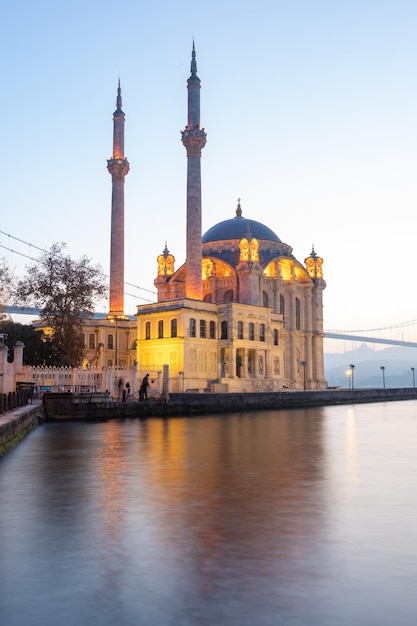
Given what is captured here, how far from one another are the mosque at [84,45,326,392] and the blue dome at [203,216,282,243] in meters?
0.17

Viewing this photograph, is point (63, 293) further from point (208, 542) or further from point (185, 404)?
point (208, 542)

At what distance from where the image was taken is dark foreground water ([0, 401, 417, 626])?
187 inches

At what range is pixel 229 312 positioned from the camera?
181 ft

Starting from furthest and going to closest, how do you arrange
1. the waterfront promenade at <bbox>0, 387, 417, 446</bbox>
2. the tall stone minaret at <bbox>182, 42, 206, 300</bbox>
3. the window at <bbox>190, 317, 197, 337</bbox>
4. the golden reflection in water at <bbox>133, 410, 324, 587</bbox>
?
the tall stone minaret at <bbox>182, 42, 206, 300</bbox> → the window at <bbox>190, 317, 197, 337</bbox> → the waterfront promenade at <bbox>0, 387, 417, 446</bbox> → the golden reflection in water at <bbox>133, 410, 324, 587</bbox>

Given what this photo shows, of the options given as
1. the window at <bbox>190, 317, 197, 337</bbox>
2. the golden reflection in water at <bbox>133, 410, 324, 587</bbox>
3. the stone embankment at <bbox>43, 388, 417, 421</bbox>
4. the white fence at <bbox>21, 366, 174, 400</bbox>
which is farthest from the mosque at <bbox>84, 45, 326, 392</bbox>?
the golden reflection in water at <bbox>133, 410, 324, 587</bbox>

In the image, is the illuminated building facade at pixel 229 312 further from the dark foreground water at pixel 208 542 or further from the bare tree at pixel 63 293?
the dark foreground water at pixel 208 542

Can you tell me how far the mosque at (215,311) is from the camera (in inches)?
2115

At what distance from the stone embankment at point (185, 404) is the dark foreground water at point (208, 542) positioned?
1702cm

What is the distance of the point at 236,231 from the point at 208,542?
2703 inches

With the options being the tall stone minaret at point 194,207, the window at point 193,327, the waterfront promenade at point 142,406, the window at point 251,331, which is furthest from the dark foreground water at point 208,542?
the window at point 251,331

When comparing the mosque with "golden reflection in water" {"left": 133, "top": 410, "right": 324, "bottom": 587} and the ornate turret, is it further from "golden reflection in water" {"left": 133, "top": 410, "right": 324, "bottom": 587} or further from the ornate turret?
"golden reflection in water" {"left": 133, "top": 410, "right": 324, "bottom": 587}

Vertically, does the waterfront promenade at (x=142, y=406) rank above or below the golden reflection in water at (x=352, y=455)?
above

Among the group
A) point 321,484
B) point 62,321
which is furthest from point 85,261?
point 321,484

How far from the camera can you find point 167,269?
75000mm
